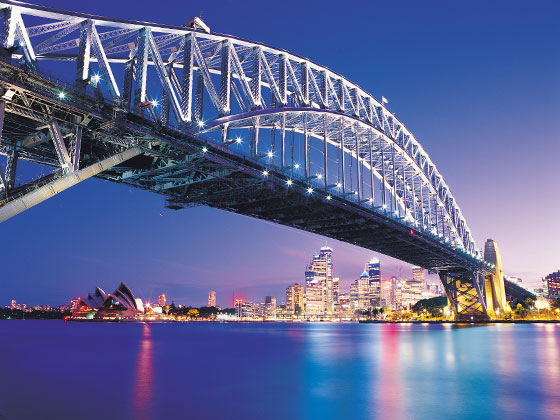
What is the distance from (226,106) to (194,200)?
34.1 ft

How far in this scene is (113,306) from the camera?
153375mm

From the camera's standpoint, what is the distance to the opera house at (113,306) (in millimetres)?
148725

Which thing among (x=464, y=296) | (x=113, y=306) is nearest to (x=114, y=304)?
(x=113, y=306)

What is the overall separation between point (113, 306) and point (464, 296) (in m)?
105

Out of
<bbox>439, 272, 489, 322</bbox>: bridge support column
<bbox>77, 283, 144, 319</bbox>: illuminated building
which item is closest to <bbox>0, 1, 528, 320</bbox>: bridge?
<bbox>439, 272, 489, 322</bbox>: bridge support column

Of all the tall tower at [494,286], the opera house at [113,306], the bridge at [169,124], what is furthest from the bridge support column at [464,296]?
the opera house at [113,306]

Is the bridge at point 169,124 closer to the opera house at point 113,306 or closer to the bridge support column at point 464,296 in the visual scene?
the bridge support column at point 464,296

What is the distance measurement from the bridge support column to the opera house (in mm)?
94379

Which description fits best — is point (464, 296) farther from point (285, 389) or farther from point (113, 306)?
point (113, 306)

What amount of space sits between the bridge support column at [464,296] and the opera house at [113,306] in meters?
94.4

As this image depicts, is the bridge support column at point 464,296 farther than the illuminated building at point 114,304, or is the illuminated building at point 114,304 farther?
the illuminated building at point 114,304

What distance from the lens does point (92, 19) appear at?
24.5 meters

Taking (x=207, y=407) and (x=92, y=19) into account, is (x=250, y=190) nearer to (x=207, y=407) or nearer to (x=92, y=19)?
(x=92, y=19)

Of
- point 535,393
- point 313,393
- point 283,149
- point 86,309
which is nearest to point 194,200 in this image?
point 283,149
